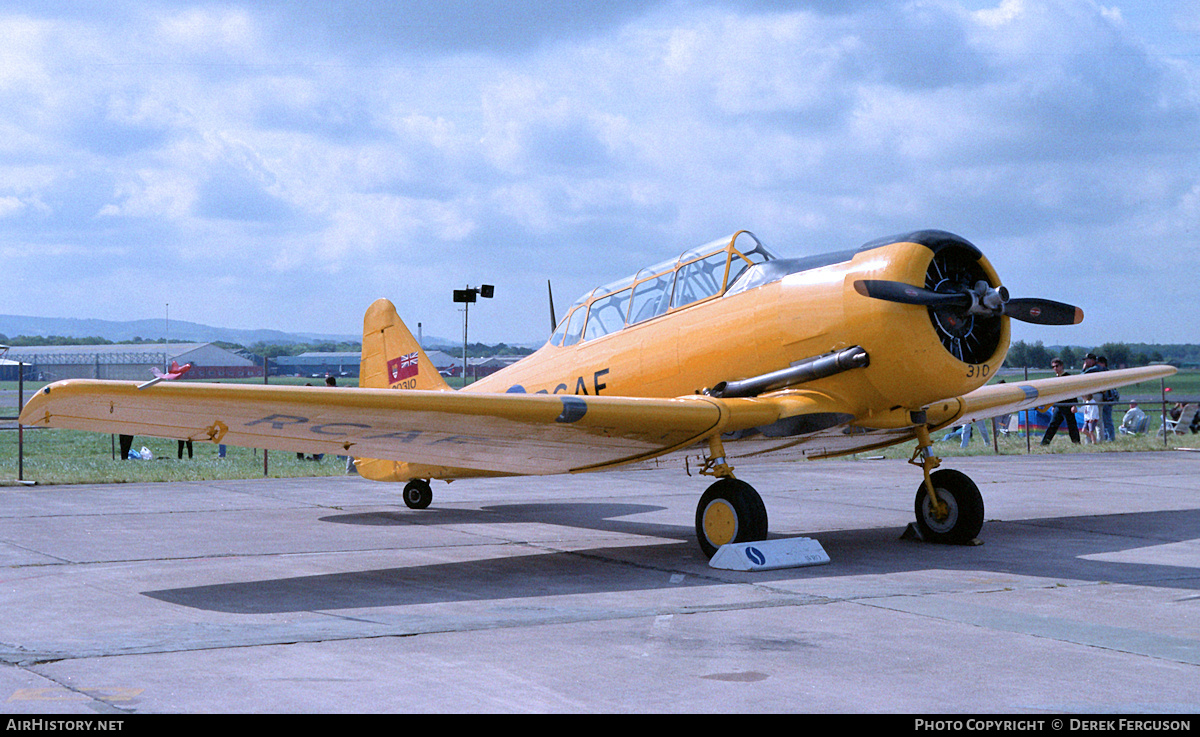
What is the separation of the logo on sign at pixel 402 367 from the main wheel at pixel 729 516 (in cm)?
467

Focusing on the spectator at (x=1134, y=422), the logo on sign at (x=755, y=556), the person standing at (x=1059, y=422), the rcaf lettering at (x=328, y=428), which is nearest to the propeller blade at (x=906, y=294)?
the logo on sign at (x=755, y=556)

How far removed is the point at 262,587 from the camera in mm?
6688

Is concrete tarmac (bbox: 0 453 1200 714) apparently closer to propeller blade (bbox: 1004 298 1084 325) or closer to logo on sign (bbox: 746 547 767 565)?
logo on sign (bbox: 746 547 767 565)

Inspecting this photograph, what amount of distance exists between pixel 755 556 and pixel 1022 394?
442 centimetres

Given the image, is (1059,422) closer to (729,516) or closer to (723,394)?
(723,394)

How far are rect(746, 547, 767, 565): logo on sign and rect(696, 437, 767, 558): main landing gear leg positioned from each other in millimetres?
188

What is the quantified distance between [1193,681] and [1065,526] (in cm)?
610

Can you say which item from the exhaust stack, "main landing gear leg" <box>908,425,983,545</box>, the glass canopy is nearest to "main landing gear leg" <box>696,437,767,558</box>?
the exhaust stack

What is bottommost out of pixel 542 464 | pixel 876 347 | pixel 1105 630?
pixel 1105 630

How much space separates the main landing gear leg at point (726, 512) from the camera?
763cm

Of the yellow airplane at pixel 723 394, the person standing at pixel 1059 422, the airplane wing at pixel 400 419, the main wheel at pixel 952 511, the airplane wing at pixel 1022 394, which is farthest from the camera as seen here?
the person standing at pixel 1059 422

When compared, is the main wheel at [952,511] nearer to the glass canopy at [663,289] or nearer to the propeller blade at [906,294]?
the propeller blade at [906,294]
